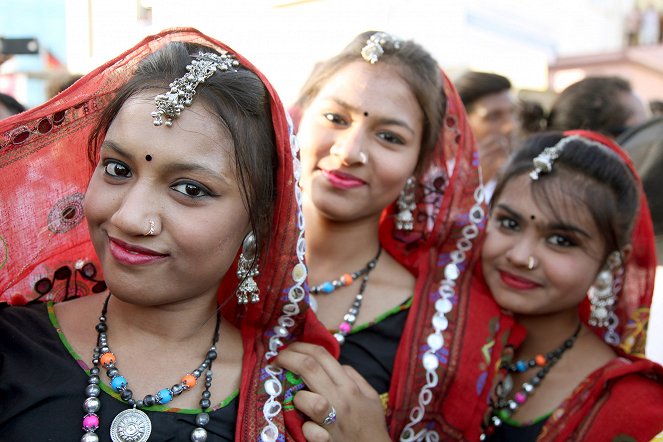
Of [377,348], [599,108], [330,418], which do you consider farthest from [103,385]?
[599,108]

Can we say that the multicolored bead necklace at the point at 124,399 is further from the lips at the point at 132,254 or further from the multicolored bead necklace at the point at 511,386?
the multicolored bead necklace at the point at 511,386

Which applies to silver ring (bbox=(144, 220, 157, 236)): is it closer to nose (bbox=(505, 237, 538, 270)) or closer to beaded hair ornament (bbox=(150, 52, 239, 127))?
beaded hair ornament (bbox=(150, 52, 239, 127))

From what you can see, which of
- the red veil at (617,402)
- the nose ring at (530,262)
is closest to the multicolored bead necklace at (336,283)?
the nose ring at (530,262)

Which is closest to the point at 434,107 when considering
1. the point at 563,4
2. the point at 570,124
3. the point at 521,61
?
the point at 570,124

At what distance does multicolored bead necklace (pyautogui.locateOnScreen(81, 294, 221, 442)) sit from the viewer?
1465 mm

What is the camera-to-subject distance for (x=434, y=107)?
2340 mm

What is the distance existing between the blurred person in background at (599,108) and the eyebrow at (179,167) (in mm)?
3270

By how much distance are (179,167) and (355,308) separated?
95cm

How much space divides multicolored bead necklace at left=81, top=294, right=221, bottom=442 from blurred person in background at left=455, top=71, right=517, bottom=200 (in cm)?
315

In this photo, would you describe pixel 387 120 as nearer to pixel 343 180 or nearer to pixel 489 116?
pixel 343 180

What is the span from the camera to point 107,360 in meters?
1.54

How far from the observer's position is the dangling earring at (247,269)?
168 centimetres

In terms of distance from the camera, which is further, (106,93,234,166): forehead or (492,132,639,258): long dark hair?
(492,132,639,258): long dark hair

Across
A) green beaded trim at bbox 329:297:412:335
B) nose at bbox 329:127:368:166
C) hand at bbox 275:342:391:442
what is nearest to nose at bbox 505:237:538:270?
green beaded trim at bbox 329:297:412:335
